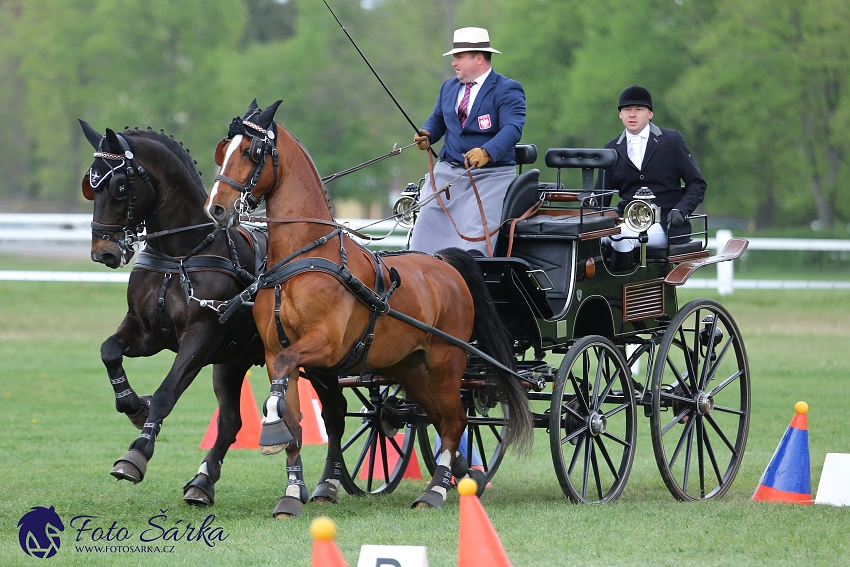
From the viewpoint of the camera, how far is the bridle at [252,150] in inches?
242

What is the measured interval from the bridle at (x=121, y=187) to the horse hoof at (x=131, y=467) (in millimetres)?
1203

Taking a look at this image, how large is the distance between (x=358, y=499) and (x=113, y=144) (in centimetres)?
270

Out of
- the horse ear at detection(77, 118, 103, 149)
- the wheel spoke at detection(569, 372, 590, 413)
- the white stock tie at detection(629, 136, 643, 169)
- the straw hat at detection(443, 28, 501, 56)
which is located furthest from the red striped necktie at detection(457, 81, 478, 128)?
the horse ear at detection(77, 118, 103, 149)

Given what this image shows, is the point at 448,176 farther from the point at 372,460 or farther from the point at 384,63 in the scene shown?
the point at 384,63

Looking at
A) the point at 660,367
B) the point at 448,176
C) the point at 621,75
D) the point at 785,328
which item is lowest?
the point at 785,328

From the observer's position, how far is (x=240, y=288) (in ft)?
23.5

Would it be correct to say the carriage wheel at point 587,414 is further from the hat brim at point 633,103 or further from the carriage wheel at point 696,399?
the hat brim at point 633,103

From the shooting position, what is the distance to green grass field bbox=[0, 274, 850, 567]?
18.6 ft

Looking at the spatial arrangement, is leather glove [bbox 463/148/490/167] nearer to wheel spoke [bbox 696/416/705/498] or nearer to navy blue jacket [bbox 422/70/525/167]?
navy blue jacket [bbox 422/70/525/167]

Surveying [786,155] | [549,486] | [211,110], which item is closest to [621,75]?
[786,155]

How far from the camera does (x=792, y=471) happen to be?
7.19 metres

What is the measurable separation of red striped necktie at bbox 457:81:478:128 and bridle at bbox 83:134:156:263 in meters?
2.01

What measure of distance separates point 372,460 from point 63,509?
2.04 m

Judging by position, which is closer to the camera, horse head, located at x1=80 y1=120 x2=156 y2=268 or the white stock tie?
horse head, located at x1=80 y1=120 x2=156 y2=268
